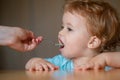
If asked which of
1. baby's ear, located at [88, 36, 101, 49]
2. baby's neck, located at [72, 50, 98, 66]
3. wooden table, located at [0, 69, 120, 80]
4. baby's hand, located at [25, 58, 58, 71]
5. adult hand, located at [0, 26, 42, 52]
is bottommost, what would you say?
baby's neck, located at [72, 50, 98, 66]

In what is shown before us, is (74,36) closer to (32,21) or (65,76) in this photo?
(65,76)

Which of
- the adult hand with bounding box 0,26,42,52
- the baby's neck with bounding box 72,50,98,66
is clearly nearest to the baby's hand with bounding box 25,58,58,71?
the adult hand with bounding box 0,26,42,52

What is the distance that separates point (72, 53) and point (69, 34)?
3.2 inches

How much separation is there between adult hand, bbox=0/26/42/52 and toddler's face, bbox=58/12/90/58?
0.66 ft

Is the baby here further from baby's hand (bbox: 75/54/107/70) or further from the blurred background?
the blurred background

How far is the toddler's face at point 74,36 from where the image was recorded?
1192mm

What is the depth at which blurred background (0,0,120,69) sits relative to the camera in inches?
77.2

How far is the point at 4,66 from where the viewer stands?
1.97m

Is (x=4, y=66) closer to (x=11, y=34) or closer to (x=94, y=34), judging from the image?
(x=94, y=34)

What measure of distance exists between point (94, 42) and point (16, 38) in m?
0.38

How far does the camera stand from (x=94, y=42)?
3.91 feet

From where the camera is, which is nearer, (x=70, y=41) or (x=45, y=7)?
(x=70, y=41)

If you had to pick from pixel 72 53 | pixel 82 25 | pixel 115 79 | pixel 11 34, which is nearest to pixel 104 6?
pixel 82 25

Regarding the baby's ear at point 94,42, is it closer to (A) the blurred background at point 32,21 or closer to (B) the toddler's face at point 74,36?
(B) the toddler's face at point 74,36
